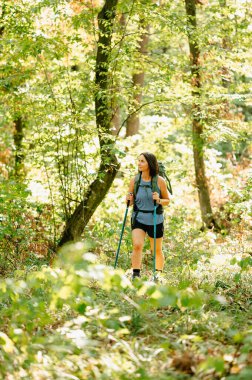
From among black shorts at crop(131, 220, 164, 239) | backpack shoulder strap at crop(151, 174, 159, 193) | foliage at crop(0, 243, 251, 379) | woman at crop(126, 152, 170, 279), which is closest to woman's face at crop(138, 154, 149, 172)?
woman at crop(126, 152, 170, 279)

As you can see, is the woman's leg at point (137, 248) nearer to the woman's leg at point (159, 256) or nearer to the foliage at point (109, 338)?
the woman's leg at point (159, 256)

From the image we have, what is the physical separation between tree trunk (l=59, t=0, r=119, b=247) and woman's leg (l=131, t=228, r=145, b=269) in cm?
168

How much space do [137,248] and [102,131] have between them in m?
2.65

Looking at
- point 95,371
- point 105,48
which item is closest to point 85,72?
point 105,48

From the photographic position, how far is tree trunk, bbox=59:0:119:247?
29.6 ft

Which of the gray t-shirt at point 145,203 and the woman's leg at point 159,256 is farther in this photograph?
the woman's leg at point 159,256

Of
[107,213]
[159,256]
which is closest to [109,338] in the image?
[159,256]

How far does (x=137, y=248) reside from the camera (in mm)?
7371

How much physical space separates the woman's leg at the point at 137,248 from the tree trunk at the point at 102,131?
1.68m

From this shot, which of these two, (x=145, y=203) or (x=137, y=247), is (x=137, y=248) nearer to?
(x=137, y=247)

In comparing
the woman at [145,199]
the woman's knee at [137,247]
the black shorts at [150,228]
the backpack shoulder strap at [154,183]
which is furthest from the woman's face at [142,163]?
the woman's knee at [137,247]

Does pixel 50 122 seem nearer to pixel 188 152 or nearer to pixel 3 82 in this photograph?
pixel 3 82

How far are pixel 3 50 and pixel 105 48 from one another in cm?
228

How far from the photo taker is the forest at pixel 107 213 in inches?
150
